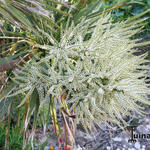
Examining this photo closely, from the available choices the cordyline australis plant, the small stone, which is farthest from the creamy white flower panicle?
the small stone

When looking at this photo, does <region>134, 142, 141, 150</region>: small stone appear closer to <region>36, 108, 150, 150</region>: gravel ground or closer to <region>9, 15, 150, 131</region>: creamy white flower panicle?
<region>36, 108, 150, 150</region>: gravel ground

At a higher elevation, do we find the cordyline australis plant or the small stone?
the cordyline australis plant

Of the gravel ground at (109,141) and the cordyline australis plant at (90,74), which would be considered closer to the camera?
the cordyline australis plant at (90,74)

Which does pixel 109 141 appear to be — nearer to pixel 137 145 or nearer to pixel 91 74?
pixel 137 145

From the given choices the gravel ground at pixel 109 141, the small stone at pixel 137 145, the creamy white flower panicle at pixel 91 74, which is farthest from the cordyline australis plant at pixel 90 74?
the small stone at pixel 137 145

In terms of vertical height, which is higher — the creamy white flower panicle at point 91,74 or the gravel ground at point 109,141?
the creamy white flower panicle at point 91,74

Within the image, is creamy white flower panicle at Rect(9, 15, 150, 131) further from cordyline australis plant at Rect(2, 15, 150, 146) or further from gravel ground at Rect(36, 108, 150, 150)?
gravel ground at Rect(36, 108, 150, 150)

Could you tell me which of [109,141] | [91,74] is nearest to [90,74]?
[91,74]

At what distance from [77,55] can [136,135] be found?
5.36ft

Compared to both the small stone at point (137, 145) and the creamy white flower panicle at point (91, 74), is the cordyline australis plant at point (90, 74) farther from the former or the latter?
the small stone at point (137, 145)

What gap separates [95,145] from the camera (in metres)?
2.16

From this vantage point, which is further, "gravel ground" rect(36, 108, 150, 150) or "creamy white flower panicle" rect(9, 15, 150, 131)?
"gravel ground" rect(36, 108, 150, 150)

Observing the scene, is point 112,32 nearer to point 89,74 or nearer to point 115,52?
point 115,52

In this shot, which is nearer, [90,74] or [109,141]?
Answer: [90,74]
